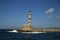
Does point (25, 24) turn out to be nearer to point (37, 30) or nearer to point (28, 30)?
point (28, 30)

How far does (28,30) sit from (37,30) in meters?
5.14

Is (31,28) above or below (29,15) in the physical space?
below

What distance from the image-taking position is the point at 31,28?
103 ft

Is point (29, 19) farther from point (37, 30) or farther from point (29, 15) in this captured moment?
point (37, 30)

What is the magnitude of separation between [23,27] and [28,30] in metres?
0.97

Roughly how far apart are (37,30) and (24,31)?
14.9 ft

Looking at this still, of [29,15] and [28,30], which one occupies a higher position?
[29,15]

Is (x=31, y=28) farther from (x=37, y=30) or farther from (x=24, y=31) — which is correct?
(x=37, y=30)

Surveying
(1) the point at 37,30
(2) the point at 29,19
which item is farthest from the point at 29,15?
(1) the point at 37,30

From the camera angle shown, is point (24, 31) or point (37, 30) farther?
point (37, 30)

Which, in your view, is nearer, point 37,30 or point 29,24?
point 29,24

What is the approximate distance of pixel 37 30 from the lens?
3597cm

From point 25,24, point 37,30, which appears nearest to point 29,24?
point 25,24

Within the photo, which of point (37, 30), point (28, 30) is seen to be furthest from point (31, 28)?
point (37, 30)
